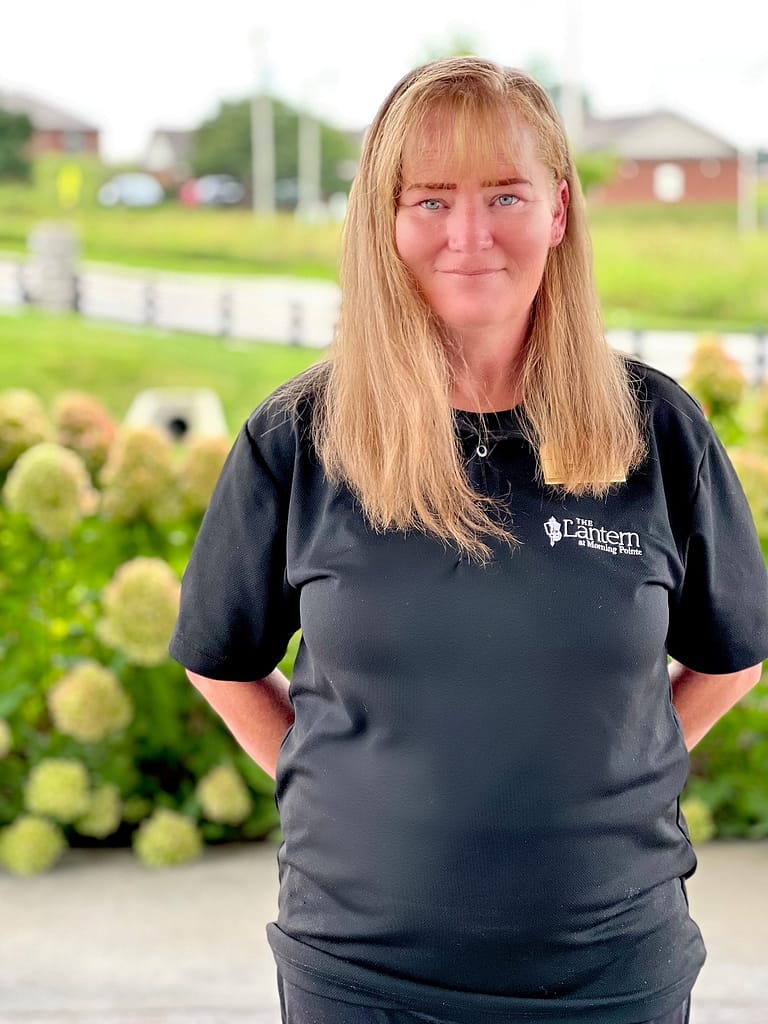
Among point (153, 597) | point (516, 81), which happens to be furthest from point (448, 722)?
point (153, 597)

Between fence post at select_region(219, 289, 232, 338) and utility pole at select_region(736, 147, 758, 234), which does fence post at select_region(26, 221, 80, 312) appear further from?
utility pole at select_region(736, 147, 758, 234)

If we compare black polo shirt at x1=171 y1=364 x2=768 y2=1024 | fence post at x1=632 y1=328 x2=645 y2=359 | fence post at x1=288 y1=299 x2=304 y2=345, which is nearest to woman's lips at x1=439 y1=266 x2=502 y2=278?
black polo shirt at x1=171 y1=364 x2=768 y2=1024

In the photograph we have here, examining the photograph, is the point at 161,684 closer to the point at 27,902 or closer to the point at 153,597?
the point at 153,597

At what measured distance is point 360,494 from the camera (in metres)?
1.30

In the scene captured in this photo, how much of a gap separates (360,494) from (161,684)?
1.82 m

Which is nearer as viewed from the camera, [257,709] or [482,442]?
[482,442]

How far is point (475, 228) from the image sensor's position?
1.27m

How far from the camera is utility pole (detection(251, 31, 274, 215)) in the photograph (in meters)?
5.20

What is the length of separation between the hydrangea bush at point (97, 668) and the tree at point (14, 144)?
2.54 metres

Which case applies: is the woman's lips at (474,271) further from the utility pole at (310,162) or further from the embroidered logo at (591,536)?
the utility pole at (310,162)

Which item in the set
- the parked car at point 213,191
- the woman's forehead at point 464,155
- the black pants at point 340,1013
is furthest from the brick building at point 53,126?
the black pants at point 340,1013

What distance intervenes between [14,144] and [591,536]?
4.60m

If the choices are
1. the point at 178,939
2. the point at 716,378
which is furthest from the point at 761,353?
the point at 178,939

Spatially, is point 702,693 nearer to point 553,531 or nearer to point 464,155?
point 553,531
